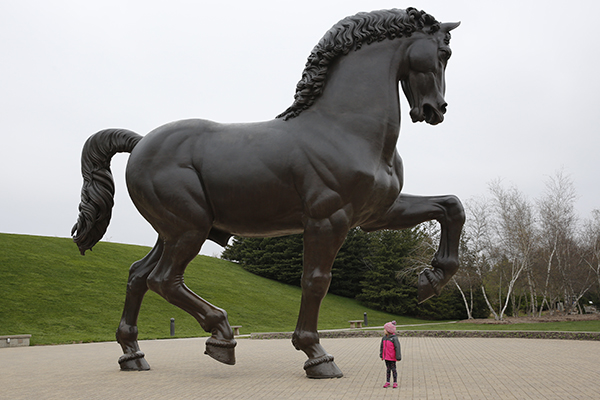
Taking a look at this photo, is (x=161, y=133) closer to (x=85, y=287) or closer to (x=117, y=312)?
(x=117, y=312)

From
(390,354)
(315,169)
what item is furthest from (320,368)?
(315,169)

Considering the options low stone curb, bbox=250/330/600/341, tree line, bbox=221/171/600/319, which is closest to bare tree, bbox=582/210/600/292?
tree line, bbox=221/171/600/319

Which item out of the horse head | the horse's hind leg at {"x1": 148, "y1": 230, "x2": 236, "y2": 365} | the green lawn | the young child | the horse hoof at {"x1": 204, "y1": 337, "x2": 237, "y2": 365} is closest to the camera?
the young child

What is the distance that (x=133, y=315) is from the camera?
6332 millimetres

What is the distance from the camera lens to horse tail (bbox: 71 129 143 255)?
6.30m

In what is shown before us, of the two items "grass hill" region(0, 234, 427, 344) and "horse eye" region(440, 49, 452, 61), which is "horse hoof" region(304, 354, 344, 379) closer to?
"horse eye" region(440, 49, 452, 61)

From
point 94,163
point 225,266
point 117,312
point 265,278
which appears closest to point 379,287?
point 265,278

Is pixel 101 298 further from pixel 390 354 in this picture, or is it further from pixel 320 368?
pixel 390 354

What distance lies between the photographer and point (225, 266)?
138 feet

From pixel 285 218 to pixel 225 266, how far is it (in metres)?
37.3

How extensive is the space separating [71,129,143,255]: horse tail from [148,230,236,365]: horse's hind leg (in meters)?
1.14

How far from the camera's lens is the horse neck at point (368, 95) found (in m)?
5.73

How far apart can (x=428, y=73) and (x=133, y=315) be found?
14.8ft

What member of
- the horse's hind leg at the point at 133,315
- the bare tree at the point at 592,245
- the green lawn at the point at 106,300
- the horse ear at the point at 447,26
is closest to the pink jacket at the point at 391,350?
the horse's hind leg at the point at 133,315
